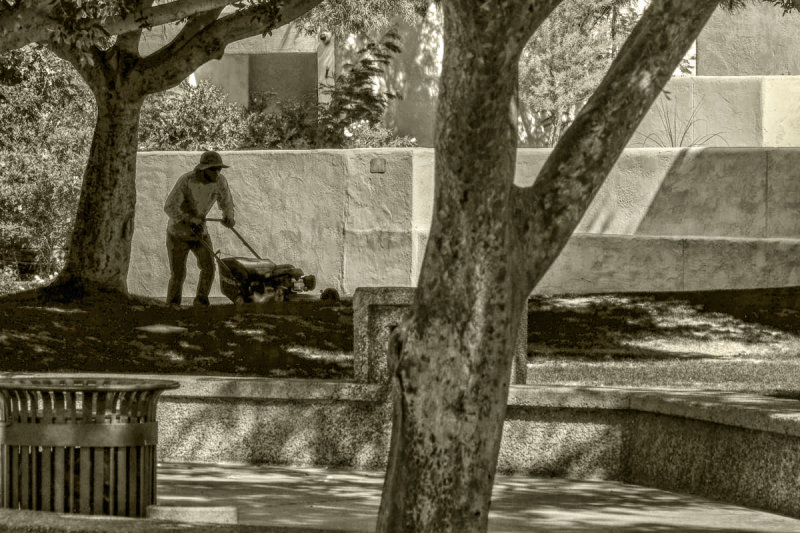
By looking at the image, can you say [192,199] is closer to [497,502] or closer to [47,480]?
[497,502]

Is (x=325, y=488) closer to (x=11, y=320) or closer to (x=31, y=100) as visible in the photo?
(x=11, y=320)

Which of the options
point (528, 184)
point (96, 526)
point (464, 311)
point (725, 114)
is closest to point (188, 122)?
point (528, 184)

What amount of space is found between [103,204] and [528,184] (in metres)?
6.57

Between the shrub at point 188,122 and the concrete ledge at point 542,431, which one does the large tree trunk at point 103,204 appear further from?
the shrub at point 188,122

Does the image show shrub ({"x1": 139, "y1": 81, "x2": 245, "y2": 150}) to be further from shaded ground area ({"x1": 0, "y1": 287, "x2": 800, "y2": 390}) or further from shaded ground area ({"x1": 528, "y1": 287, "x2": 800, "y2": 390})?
shaded ground area ({"x1": 528, "y1": 287, "x2": 800, "y2": 390})

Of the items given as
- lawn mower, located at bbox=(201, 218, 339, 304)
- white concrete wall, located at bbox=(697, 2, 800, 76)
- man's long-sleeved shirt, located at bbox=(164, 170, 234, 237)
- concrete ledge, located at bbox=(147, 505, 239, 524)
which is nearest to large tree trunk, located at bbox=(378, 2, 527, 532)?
concrete ledge, located at bbox=(147, 505, 239, 524)

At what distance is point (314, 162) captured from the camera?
2378cm

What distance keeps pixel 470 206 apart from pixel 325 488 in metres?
4.23

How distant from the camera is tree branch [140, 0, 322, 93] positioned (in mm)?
17609

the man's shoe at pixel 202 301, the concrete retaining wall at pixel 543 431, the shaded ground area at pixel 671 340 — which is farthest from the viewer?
the man's shoe at pixel 202 301

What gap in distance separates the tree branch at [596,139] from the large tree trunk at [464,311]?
5.1 inches

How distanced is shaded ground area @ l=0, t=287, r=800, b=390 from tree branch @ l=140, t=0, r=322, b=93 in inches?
107

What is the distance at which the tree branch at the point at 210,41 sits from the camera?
1761cm

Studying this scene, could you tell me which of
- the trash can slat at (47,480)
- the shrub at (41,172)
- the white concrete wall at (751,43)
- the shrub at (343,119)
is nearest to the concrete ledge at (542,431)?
the trash can slat at (47,480)
